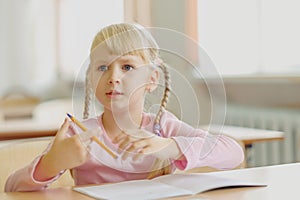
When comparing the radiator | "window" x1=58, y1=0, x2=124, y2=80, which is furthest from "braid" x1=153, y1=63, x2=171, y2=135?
"window" x1=58, y1=0, x2=124, y2=80

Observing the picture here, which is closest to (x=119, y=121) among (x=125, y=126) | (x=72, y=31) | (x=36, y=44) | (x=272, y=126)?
(x=125, y=126)

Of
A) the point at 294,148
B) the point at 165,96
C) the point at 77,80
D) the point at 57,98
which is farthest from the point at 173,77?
the point at 57,98

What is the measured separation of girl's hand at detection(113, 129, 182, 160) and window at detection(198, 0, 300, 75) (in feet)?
6.34

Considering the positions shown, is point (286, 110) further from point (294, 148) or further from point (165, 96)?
point (165, 96)

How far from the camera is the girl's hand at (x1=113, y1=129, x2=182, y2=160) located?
96 centimetres

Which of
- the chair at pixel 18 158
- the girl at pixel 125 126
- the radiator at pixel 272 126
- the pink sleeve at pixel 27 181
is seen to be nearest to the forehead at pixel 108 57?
the girl at pixel 125 126

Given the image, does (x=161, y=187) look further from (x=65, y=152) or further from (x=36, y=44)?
(x=36, y=44)

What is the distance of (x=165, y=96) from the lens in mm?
996

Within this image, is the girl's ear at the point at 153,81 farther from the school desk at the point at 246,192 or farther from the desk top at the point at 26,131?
the desk top at the point at 26,131

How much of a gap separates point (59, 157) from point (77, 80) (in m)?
0.14

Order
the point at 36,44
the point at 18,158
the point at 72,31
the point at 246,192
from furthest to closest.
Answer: the point at 36,44, the point at 72,31, the point at 18,158, the point at 246,192


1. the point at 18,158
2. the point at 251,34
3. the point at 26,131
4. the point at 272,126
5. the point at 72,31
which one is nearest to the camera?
the point at 18,158

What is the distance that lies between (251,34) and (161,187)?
2.22 m

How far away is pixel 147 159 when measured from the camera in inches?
40.0
